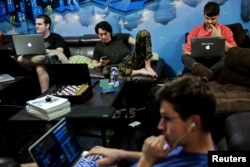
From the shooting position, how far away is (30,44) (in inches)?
151

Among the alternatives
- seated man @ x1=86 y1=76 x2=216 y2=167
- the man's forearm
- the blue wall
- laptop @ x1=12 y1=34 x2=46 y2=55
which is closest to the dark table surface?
the man's forearm

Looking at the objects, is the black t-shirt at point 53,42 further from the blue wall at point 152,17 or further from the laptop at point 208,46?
the laptop at point 208,46

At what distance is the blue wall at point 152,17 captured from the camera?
4.45m

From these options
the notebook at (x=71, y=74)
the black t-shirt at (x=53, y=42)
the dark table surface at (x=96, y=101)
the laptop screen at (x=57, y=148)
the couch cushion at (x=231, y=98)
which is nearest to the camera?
the laptop screen at (x=57, y=148)

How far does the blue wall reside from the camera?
4445 mm

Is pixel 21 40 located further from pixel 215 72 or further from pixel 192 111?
pixel 192 111

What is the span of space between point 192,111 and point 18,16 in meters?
4.48

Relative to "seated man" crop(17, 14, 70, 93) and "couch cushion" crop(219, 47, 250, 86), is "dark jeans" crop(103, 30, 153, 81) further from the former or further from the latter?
"couch cushion" crop(219, 47, 250, 86)

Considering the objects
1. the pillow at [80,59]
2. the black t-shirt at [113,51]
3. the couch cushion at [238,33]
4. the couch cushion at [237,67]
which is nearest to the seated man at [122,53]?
the black t-shirt at [113,51]

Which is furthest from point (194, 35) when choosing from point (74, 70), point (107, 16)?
point (74, 70)

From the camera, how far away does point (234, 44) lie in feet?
13.2

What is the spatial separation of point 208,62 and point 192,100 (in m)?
2.78

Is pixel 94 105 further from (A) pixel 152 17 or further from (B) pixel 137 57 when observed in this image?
(A) pixel 152 17

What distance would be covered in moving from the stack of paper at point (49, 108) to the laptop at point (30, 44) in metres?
1.47
